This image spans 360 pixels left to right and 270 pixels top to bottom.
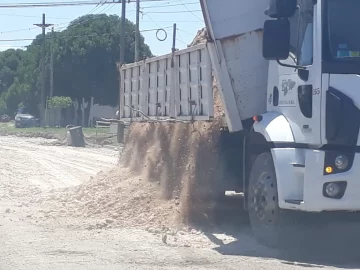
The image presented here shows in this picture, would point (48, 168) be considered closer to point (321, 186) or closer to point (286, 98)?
point (286, 98)

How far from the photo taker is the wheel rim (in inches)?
390

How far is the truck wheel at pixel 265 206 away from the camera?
32.4 feet

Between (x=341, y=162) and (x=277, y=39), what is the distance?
1.60 m

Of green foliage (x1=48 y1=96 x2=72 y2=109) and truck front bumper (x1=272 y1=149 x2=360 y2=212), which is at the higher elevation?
green foliage (x1=48 y1=96 x2=72 y2=109)

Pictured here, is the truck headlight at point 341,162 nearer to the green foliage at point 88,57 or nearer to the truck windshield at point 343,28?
the truck windshield at point 343,28

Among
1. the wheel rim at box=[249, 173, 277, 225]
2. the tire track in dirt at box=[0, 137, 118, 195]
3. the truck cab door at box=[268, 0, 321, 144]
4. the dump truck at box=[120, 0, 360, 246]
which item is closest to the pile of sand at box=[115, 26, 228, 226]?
the dump truck at box=[120, 0, 360, 246]

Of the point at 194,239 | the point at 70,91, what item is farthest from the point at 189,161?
the point at 70,91

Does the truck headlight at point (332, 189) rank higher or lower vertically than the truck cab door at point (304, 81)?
lower

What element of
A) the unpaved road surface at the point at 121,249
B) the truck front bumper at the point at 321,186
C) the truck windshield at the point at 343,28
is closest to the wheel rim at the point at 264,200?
the unpaved road surface at the point at 121,249

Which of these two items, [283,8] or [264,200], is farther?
[264,200]

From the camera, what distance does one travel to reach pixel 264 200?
10.2m

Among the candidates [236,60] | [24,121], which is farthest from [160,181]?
[24,121]

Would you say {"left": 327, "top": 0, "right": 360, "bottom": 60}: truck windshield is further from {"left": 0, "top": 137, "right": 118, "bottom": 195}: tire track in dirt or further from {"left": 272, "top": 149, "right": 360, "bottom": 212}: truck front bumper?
{"left": 0, "top": 137, "right": 118, "bottom": 195}: tire track in dirt

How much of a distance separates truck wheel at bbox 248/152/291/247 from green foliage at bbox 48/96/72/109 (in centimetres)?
5653
